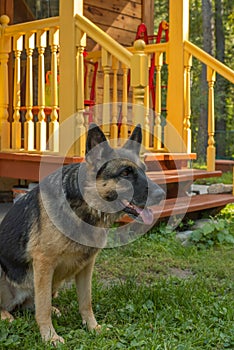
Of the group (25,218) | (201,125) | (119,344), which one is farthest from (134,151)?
(201,125)

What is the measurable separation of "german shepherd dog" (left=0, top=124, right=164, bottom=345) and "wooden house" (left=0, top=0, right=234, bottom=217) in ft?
5.66

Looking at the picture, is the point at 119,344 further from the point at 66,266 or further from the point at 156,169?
the point at 156,169

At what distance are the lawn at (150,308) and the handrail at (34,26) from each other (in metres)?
2.45

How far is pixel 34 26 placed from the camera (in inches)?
215

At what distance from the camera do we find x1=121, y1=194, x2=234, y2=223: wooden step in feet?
16.9

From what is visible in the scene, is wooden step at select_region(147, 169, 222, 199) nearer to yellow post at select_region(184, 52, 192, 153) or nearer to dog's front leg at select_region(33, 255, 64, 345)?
yellow post at select_region(184, 52, 192, 153)

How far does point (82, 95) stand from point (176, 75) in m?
1.86

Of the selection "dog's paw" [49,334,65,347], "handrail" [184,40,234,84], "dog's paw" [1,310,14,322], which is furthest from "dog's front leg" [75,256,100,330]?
"handrail" [184,40,234,84]

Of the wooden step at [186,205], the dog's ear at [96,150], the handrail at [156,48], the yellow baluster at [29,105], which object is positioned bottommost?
the wooden step at [186,205]

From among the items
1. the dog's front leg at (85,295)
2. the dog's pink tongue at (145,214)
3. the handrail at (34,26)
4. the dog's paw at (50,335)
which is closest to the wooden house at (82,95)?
the handrail at (34,26)

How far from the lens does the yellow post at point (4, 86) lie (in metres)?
5.82

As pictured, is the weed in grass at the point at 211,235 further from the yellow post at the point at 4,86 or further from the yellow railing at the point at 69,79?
the yellow post at the point at 4,86

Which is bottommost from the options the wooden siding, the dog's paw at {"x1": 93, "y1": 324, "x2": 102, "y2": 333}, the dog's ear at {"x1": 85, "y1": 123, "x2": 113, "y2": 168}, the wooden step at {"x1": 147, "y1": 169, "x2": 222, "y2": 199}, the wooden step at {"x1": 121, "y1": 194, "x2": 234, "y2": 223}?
the dog's paw at {"x1": 93, "y1": 324, "x2": 102, "y2": 333}

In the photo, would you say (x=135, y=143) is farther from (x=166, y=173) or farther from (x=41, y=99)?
(x=166, y=173)
